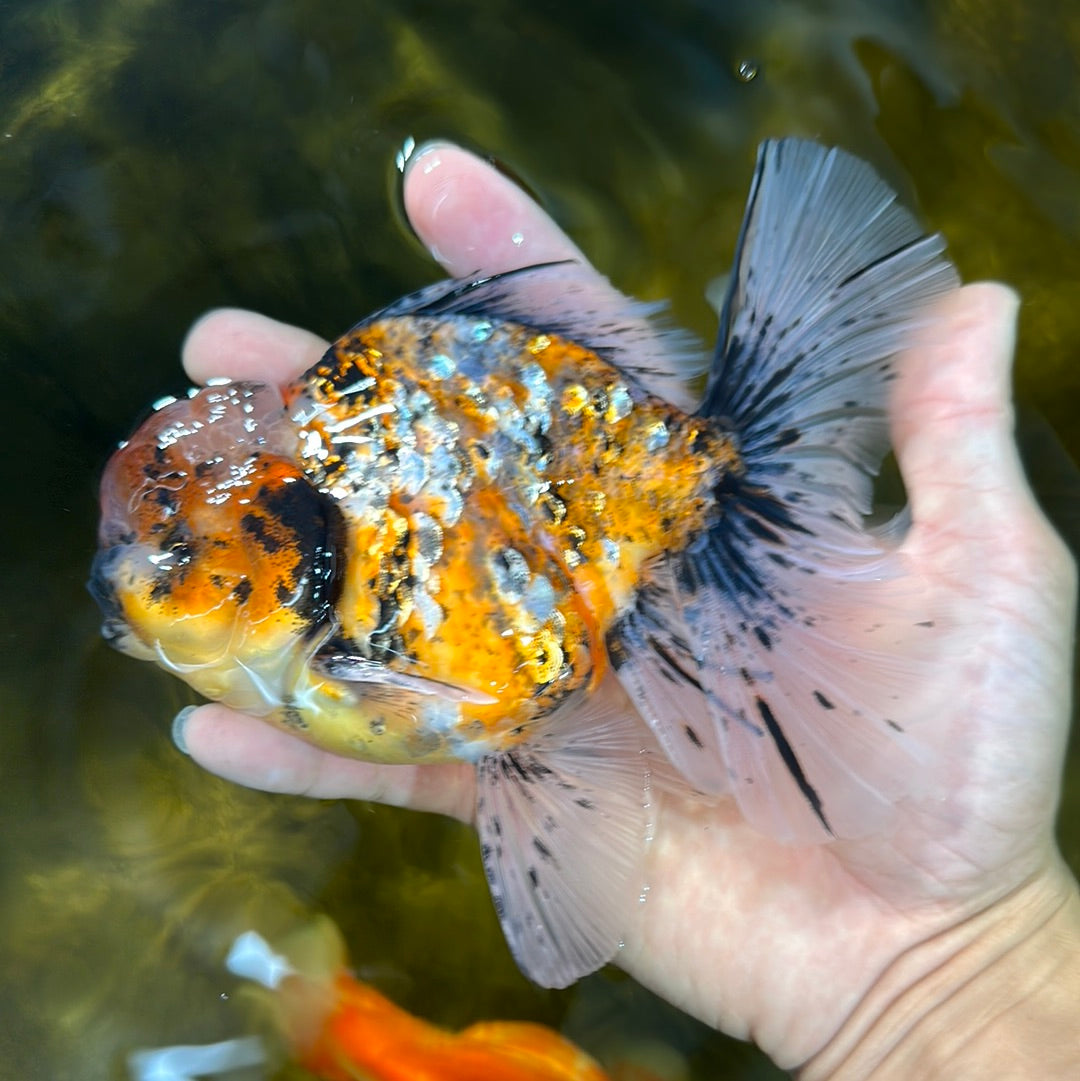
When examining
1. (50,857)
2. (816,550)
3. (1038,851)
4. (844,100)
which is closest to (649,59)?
(844,100)

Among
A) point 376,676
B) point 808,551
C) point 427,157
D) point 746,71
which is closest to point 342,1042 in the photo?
point 376,676

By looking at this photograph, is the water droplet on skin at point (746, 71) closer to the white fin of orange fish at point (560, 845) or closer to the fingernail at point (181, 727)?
the white fin of orange fish at point (560, 845)

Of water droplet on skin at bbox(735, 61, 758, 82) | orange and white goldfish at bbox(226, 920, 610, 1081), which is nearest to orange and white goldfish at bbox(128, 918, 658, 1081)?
orange and white goldfish at bbox(226, 920, 610, 1081)

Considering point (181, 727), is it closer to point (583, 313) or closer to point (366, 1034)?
point (366, 1034)

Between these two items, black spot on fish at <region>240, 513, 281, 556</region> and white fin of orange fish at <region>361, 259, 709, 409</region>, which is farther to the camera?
white fin of orange fish at <region>361, 259, 709, 409</region>

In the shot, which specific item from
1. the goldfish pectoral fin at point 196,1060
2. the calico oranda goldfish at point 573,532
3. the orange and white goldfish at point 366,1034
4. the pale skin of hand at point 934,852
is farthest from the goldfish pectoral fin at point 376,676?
the goldfish pectoral fin at point 196,1060

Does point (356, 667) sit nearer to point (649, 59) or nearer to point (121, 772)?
point (121, 772)

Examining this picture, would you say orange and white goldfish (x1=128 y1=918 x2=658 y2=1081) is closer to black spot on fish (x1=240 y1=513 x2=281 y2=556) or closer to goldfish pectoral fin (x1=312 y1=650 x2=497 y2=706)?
goldfish pectoral fin (x1=312 y1=650 x2=497 y2=706)
